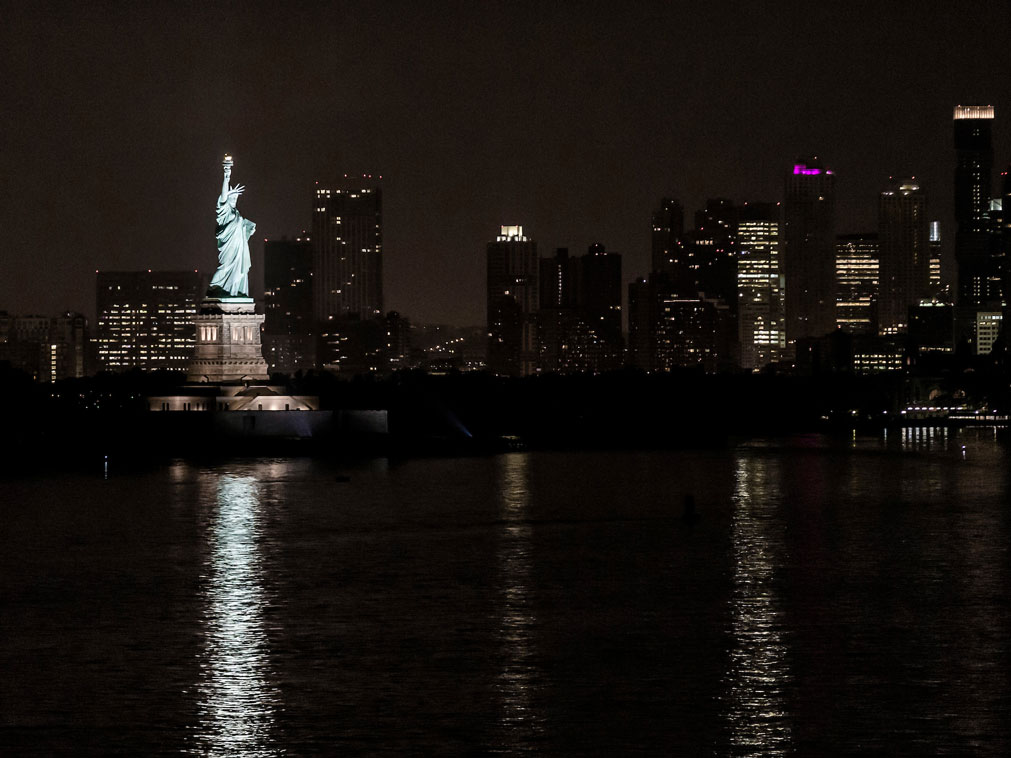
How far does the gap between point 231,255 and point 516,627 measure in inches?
2135

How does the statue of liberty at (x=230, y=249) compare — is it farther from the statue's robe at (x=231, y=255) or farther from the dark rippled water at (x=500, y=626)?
the dark rippled water at (x=500, y=626)

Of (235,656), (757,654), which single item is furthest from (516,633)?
(235,656)

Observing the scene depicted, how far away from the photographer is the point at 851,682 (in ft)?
71.8

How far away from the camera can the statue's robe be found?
77.9 meters

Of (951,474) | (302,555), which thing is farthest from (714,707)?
(951,474)

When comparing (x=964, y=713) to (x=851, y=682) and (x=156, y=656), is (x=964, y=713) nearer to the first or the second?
(x=851, y=682)

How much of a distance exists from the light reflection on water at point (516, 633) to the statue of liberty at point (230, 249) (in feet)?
105

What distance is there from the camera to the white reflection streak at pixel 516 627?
19719mm

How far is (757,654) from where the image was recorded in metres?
23.8

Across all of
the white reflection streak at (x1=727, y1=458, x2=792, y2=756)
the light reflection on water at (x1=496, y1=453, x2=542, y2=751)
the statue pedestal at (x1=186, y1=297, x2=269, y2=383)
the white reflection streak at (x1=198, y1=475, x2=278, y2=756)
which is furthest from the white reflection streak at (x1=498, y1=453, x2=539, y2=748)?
the statue pedestal at (x1=186, y1=297, x2=269, y2=383)

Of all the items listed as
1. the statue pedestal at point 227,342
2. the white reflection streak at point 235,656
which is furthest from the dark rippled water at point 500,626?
the statue pedestal at point 227,342

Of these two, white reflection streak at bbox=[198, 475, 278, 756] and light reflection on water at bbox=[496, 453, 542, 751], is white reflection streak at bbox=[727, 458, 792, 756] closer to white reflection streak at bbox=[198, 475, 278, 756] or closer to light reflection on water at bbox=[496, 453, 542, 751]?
light reflection on water at bbox=[496, 453, 542, 751]

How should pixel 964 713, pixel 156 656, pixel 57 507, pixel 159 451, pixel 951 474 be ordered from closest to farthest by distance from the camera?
pixel 964 713 < pixel 156 656 < pixel 57 507 < pixel 951 474 < pixel 159 451

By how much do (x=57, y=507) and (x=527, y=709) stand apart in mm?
30780
